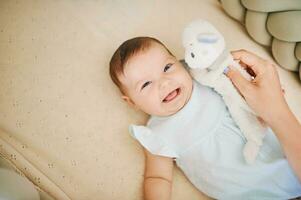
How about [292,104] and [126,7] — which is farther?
[126,7]

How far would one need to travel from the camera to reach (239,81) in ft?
3.08

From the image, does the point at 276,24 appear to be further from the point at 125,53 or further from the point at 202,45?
the point at 125,53

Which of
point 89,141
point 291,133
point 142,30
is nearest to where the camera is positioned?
point 291,133

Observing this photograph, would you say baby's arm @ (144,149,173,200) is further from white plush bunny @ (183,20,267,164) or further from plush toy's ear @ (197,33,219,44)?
plush toy's ear @ (197,33,219,44)

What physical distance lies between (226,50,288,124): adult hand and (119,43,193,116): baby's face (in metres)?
0.11

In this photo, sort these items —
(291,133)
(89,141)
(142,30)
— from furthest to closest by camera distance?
1. (142,30)
2. (89,141)
3. (291,133)

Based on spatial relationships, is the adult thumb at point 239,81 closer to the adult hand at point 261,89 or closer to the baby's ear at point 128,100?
the adult hand at point 261,89

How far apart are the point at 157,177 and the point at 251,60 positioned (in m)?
0.31

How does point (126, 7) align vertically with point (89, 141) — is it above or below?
above

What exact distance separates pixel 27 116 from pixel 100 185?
0.24 m

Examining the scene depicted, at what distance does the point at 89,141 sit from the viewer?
3.42 feet

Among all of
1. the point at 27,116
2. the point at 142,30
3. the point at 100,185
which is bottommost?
the point at 100,185

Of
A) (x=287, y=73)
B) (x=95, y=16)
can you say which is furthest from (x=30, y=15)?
(x=287, y=73)

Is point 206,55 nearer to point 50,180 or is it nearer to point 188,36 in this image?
point 188,36
